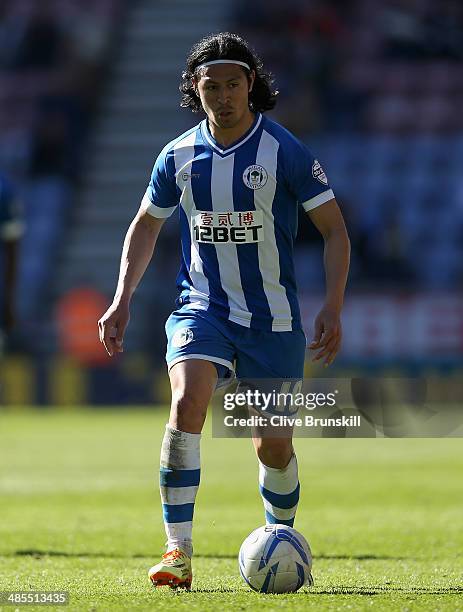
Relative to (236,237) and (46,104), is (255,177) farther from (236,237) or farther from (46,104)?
(46,104)

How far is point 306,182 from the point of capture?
219 inches

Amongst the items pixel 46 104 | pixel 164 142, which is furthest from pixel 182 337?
pixel 46 104

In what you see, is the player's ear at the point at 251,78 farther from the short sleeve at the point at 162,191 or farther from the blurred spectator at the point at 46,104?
the blurred spectator at the point at 46,104

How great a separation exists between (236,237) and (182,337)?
18.4 inches

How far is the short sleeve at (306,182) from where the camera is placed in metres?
5.54

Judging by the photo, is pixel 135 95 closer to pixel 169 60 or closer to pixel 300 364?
pixel 169 60

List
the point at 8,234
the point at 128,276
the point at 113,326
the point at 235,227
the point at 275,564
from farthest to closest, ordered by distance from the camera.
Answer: the point at 8,234 < the point at 128,276 < the point at 235,227 < the point at 113,326 < the point at 275,564

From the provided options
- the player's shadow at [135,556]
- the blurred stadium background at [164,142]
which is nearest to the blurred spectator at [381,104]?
the blurred stadium background at [164,142]

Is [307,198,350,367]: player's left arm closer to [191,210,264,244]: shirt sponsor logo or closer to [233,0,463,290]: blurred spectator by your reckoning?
[191,210,264,244]: shirt sponsor logo

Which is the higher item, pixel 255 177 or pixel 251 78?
pixel 251 78

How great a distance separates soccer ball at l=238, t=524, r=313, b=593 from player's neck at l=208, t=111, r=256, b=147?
1631 millimetres

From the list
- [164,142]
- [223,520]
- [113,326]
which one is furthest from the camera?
[164,142]

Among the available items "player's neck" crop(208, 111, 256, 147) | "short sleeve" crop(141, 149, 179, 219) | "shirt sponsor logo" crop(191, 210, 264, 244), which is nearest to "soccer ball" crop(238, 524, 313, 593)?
"shirt sponsor logo" crop(191, 210, 264, 244)

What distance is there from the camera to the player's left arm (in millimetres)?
5352
